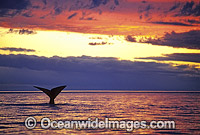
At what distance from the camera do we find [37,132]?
141ft

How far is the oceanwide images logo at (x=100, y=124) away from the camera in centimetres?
4747

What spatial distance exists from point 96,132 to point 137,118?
15.1 metres

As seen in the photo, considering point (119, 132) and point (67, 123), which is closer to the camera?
point (119, 132)

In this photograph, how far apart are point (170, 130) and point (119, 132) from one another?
7.00 meters

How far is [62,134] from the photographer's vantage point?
42.2 metres

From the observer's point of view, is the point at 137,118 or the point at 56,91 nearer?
the point at 137,118

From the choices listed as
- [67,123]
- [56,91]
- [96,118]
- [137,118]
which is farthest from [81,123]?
[56,91]

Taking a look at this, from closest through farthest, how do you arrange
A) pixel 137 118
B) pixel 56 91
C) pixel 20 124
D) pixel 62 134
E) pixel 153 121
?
pixel 62 134 < pixel 20 124 < pixel 153 121 < pixel 137 118 < pixel 56 91

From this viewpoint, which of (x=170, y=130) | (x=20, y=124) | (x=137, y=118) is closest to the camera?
(x=170, y=130)

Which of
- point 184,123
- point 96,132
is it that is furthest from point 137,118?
point 96,132

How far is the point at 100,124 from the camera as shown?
50031 millimetres

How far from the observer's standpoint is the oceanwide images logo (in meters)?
47.5

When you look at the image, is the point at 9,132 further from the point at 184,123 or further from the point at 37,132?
the point at 184,123

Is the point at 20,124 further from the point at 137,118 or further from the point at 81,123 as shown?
the point at 137,118
